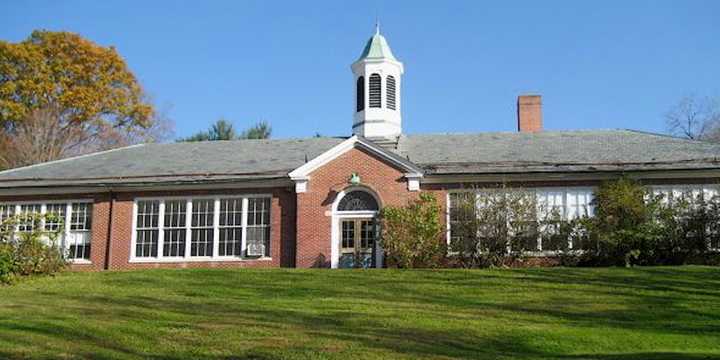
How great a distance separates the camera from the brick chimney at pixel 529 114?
1232 inches

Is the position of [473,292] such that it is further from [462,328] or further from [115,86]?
[115,86]

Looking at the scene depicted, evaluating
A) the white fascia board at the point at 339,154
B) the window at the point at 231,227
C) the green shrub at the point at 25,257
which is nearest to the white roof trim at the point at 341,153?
the white fascia board at the point at 339,154

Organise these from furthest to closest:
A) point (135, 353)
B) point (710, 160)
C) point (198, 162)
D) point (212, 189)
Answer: point (198, 162), point (212, 189), point (710, 160), point (135, 353)

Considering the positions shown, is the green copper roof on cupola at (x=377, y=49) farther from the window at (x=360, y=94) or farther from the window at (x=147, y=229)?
the window at (x=147, y=229)

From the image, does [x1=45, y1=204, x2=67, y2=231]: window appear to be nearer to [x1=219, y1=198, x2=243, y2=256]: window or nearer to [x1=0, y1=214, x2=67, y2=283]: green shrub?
[x1=0, y1=214, x2=67, y2=283]: green shrub

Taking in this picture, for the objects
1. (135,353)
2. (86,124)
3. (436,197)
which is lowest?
(135,353)

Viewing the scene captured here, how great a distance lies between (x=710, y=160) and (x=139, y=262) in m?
17.2

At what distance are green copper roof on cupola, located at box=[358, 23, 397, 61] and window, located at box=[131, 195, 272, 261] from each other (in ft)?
24.2

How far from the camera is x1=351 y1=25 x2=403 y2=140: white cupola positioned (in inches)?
1182

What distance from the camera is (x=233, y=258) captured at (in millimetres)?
25797

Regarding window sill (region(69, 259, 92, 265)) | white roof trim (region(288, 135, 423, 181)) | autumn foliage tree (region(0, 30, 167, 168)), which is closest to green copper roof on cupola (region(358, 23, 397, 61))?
white roof trim (region(288, 135, 423, 181))

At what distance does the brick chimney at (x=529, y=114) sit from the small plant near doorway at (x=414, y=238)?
9331 millimetres

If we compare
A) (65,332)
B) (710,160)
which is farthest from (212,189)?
(710,160)

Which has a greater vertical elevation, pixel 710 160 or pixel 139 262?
pixel 710 160
